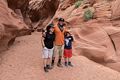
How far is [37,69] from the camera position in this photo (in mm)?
11586

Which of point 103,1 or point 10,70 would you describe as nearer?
point 10,70

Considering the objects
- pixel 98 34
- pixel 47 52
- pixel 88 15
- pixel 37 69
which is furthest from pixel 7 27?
pixel 88 15

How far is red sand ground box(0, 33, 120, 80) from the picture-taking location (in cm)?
1103

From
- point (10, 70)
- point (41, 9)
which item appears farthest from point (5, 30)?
point (41, 9)

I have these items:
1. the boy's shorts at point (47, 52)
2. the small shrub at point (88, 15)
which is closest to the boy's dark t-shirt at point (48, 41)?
the boy's shorts at point (47, 52)

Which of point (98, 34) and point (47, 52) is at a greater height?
point (98, 34)

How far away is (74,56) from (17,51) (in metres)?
2.78

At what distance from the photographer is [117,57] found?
571 inches

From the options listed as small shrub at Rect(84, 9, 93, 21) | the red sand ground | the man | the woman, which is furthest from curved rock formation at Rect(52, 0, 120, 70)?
the woman

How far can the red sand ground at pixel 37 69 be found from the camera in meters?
11.0

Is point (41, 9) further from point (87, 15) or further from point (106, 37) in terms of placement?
point (106, 37)

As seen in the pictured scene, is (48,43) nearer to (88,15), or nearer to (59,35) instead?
(59,35)

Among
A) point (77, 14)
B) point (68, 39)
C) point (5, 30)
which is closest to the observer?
point (68, 39)

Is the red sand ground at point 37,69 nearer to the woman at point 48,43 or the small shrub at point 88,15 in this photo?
the woman at point 48,43
